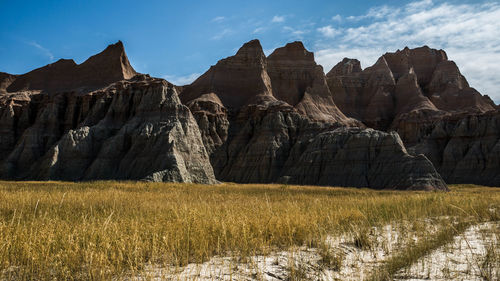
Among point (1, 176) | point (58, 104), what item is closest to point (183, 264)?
point (1, 176)

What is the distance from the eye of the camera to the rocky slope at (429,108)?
2864 inches

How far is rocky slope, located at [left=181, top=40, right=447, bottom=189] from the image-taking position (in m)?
54.9

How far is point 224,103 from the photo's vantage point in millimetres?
87625

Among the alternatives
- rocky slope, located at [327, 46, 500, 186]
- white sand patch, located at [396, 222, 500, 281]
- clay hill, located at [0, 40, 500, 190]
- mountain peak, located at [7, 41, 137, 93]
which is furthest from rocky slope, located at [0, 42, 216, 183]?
rocky slope, located at [327, 46, 500, 186]

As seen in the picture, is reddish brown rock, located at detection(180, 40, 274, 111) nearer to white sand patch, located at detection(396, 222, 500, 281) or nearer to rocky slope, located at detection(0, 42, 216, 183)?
rocky slope, located at detection(0, 42, 216, 183)

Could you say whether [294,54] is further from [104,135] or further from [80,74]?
[104,135]

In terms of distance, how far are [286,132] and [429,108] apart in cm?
4356

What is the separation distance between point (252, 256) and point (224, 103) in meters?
83.2

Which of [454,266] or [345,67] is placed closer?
[454,266]

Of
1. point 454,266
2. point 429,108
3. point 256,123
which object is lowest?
point 454,266

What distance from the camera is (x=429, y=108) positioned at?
93750mm

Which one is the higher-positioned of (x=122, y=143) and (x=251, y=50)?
(x=251, y=50)

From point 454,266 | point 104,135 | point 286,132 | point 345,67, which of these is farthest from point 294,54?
point 454,266

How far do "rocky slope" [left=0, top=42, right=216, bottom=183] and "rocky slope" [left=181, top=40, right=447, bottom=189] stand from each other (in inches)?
851
